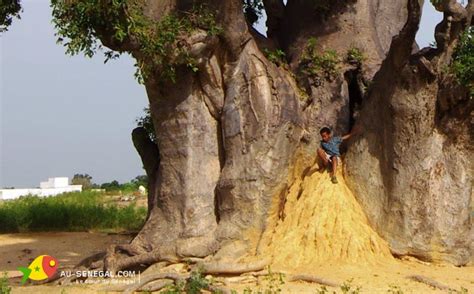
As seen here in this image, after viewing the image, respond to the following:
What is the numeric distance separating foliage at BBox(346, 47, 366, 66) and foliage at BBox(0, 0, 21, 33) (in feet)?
14.8

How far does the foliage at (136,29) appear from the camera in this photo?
27.9 ft

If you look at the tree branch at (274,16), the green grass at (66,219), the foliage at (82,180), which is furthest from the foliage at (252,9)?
the foliage at (82,180)

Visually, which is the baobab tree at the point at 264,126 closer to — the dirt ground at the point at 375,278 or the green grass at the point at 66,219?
the dirt ground at the point at 375,278

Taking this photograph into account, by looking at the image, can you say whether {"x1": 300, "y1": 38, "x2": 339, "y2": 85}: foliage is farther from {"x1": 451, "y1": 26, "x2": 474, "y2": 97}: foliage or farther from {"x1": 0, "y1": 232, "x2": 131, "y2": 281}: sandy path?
{"x1": 0, "y1": 232, "x2": 131, "y2": 281}: sandy path

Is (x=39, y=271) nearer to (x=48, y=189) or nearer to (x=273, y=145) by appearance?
(x=273, y=145)

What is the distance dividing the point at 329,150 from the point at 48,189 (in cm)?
3104

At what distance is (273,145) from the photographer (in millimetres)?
9438

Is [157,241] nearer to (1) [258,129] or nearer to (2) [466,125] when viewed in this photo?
(1) [258,129]

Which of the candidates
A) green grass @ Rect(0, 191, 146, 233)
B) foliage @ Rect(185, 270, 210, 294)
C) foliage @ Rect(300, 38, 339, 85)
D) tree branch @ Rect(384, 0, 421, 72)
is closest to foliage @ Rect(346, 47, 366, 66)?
foliage @ Rect(300, 38, 339, 85)

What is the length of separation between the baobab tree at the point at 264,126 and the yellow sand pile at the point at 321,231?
20 centimetres

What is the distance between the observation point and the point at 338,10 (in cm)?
1073

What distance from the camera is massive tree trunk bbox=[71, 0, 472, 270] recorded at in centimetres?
920

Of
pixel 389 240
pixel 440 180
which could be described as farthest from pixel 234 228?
pixel 440 180

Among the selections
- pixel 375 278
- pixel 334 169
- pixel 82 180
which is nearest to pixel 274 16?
pixel 334 169
